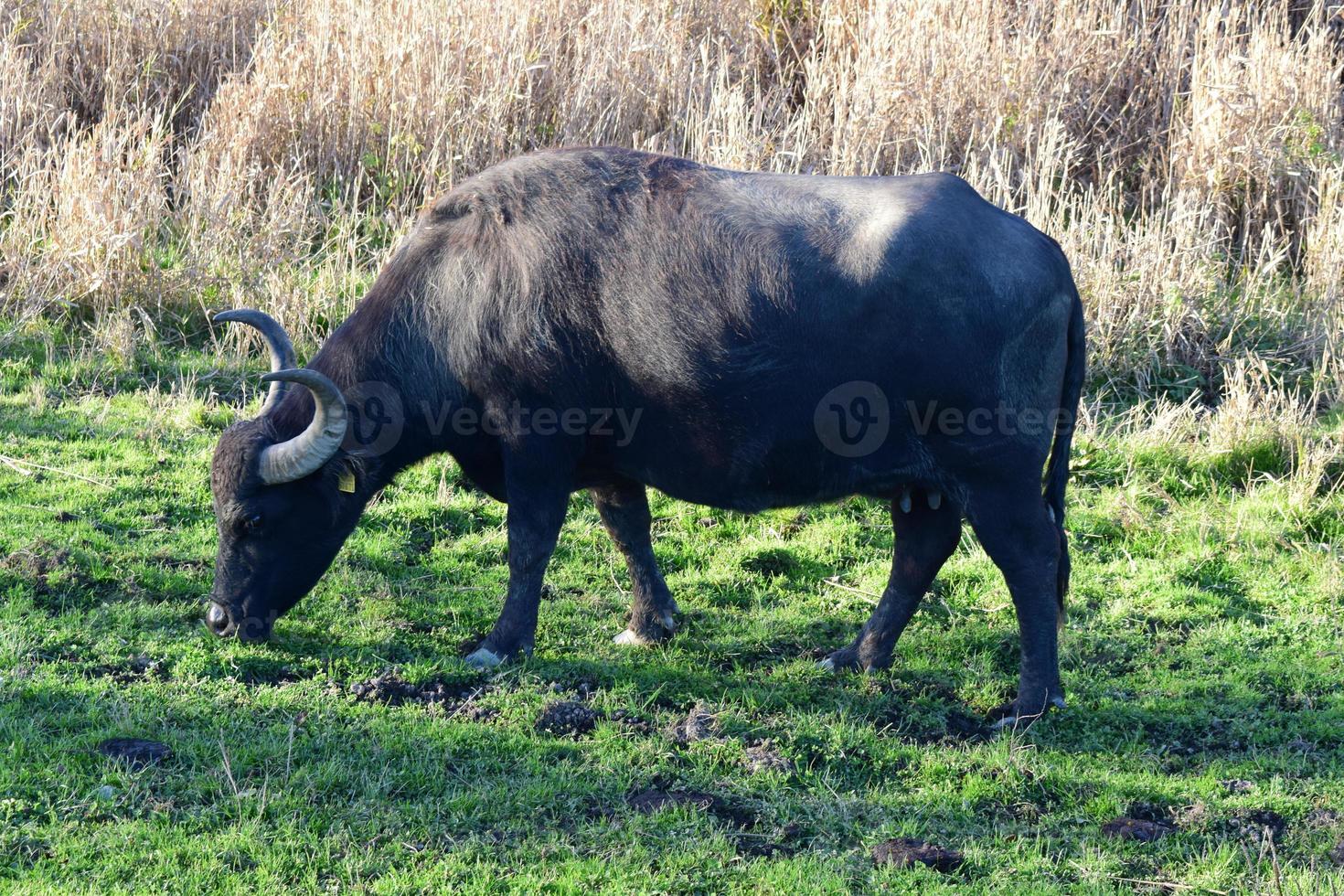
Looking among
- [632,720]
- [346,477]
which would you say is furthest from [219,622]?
[632,720]

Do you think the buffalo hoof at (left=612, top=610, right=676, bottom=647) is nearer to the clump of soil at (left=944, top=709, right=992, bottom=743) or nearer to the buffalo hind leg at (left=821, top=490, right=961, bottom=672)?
the buffalo hind leg at (left=821, top=490, right=961, bottom=672)

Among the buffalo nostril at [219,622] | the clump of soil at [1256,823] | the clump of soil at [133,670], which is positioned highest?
the buffalo nostril at [219,622]

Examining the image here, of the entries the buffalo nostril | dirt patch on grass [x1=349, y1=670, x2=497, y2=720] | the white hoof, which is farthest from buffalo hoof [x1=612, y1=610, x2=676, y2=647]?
the buffalo nostril

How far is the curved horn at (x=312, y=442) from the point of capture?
517cm

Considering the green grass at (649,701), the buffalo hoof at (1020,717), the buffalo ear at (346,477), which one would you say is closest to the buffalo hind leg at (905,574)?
the green grass at (649,701)

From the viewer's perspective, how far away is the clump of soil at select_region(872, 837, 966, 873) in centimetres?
426

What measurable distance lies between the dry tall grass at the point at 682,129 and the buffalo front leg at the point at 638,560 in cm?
338

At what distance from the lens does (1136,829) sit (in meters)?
4.53

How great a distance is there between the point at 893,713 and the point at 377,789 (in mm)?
2140

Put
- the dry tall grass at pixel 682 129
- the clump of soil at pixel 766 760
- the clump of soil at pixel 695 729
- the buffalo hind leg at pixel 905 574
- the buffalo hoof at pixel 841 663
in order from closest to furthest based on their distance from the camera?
the clump of soil at pixel 766 760 → the clump of soil at pixel 695 729 → the buffalo hind leg at pixel 905 574 → the buffalo hoof at pixel 841 663 → the dry tall grass at pixel 682 129

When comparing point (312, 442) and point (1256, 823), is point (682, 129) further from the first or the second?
point (1256, 823)

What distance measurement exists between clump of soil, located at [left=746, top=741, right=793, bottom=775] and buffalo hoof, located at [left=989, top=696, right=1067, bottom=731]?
982 mm

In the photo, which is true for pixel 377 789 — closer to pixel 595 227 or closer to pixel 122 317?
pixel 595 227

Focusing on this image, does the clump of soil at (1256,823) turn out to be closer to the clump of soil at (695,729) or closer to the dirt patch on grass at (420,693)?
the clump of soil at (695,729)
